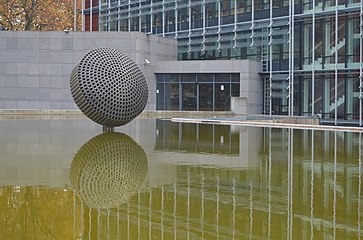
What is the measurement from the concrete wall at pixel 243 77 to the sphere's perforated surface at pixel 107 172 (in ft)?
78.9

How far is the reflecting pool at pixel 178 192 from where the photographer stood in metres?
6.84

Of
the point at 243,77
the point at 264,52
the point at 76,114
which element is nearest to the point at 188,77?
the point at 243,77

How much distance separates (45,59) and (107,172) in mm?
32020

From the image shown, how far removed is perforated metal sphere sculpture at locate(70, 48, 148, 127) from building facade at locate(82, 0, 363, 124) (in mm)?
17841

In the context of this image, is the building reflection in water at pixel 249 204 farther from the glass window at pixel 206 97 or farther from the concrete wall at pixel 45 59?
the concrete wall at pixel 45 59

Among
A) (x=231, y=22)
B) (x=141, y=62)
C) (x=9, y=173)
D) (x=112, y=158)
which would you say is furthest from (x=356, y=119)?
(x=9, y=173)

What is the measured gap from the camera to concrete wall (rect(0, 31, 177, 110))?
41281mm

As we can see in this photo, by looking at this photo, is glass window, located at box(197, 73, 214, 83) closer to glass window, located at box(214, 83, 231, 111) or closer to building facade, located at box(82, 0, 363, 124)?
glass window, located at box(214, 83, 231, 111)

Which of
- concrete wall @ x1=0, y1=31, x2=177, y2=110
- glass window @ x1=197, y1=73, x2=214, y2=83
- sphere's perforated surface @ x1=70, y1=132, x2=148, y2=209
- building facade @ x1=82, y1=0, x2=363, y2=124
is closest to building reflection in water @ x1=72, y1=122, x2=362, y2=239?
sphere's perforated surface @ x1=70, y1=132, x2=148, y2=209

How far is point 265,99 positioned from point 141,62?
30.4 ft

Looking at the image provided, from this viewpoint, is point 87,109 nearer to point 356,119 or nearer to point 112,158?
point 112,158

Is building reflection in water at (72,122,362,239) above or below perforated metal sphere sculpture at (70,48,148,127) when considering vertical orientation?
below

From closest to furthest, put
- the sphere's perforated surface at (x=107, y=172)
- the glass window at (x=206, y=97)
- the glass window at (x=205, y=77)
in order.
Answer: the sphere's perforated surface at (x=107, y=172) → the glass window at (x=205, y=77) → the glass window at (x=206, y=97)

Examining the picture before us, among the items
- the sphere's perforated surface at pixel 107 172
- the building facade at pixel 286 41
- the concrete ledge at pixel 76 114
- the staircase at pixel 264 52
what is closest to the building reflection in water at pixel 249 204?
the sphere's perforated surface at pixel 107 172
